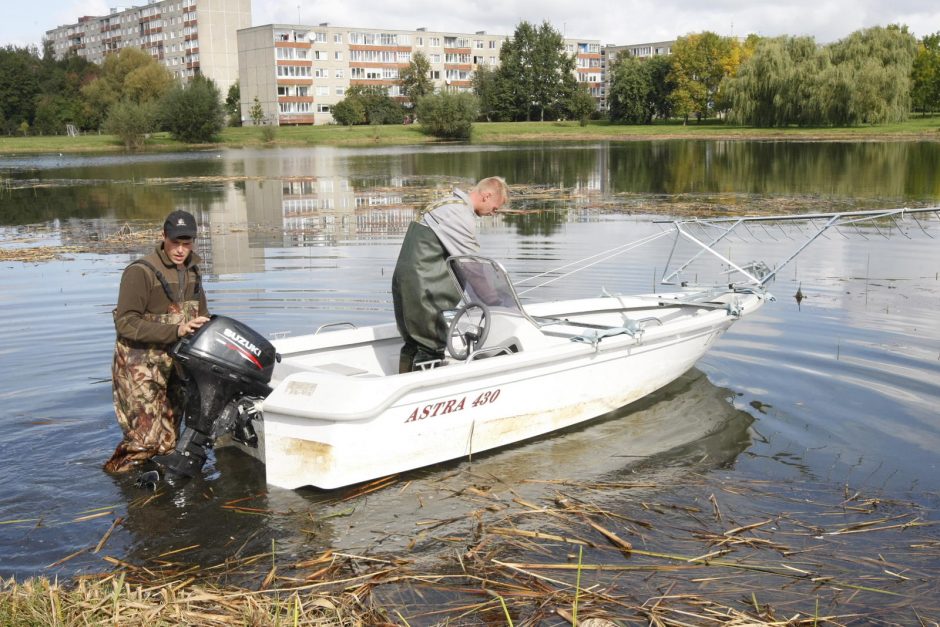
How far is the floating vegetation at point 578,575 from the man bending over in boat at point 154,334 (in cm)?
81

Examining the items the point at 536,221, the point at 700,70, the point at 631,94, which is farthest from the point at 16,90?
the point at 536,221

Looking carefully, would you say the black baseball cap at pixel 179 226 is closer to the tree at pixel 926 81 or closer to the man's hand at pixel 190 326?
the man's hand at pixel 190 326

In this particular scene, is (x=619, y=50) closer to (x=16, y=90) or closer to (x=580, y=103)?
(x=580, y=103)

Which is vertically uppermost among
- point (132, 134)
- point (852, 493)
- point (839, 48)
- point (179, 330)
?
point (839, 48)

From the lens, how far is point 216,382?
547 centimetres

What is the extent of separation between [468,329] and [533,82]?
90305 mm

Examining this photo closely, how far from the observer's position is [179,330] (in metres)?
5.45

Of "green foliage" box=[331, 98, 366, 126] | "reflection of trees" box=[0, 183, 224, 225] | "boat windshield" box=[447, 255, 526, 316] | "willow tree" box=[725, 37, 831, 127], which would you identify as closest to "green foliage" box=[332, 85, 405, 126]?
"green foliage" box=[331, 98, 366, 126]

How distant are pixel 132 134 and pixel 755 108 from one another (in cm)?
4442

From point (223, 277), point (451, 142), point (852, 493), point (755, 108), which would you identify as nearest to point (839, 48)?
point (755, 108)

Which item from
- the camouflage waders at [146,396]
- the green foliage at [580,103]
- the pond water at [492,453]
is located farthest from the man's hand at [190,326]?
the green foliage at [580,103]

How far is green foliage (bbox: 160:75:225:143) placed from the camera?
227 ft

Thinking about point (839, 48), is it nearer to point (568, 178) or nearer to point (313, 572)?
point (568, 178)

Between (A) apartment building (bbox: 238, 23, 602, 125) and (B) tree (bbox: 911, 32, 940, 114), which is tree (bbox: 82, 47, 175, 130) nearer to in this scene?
(A) apartment building (bbox: 238, 23, 602, 125)
